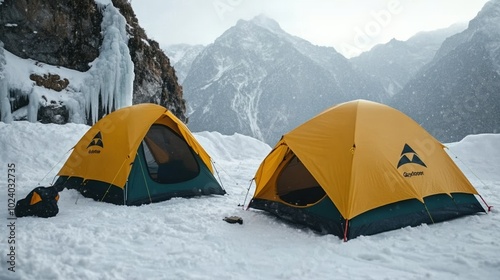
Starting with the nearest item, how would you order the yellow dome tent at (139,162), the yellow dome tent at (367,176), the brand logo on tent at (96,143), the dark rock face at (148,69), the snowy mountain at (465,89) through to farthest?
the yellow dome tent at (367,176), the yellow dome tent at (139,162), the brand logo on tent at (96,143), the dark rock face at (148,69), the snowy mountain at (465,89)

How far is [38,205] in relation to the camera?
18.3 ft

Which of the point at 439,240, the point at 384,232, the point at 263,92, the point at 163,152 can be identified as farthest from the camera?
the point at 263,92

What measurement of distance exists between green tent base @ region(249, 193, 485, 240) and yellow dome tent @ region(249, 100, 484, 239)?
1cm

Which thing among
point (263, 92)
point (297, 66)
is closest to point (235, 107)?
point (263, 92)

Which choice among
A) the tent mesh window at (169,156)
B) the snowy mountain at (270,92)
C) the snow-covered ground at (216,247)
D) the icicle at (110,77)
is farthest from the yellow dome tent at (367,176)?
the snowy mountain at (270,92)

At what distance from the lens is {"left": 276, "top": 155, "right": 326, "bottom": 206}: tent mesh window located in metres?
6.77

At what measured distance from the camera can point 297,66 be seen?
18300 cm

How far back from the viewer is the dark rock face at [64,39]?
17219 mm

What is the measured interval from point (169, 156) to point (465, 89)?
13550cm

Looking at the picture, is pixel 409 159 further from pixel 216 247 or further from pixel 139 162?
pixel 139 162

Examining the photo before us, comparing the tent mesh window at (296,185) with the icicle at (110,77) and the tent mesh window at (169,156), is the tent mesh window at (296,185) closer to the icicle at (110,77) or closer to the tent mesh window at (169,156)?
the tent mesh window at (169,156)

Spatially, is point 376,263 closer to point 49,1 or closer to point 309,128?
point 309,128

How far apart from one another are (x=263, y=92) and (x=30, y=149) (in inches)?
6729

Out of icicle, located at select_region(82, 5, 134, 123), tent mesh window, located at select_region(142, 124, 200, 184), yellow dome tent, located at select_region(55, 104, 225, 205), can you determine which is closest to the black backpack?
yellow dome tent, located at select_region(55, 104, 225, 205)
